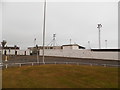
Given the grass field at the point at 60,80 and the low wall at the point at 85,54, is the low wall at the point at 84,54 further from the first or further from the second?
the grass field at the point at 60,80

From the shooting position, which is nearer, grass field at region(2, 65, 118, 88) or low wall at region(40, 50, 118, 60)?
grass field at region(2, 65, 118, 88)

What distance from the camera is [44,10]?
27.5 m

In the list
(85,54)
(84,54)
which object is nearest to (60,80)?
(85,54)

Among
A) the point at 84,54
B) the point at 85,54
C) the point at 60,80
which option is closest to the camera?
the point at 60,80

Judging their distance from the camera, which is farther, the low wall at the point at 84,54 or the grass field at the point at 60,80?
the low wall at the point at 84,54

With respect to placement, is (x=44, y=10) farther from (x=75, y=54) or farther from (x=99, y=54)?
→ (x=75, y=54)

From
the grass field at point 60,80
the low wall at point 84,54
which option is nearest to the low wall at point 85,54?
the low wall at point 84,54

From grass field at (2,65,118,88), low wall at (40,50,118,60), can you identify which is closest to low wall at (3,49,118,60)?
low wall at (40,50,118,60)

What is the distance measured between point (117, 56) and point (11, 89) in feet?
119

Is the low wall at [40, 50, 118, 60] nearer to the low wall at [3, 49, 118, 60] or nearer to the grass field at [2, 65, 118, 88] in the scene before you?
the low wall at [3, 49, 118, 60]

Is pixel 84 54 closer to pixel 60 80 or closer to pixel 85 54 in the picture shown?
pixel 85 54

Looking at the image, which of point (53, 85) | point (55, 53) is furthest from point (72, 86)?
point (55, 53)

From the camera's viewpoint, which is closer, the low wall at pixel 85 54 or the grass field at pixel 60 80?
the grass field at pixel 60 80

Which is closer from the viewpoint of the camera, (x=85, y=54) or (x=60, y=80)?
(x=60, y=80)
